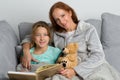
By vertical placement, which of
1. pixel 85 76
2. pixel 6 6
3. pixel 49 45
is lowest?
pixel 85 76

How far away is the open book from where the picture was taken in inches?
62.7

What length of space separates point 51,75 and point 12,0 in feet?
3.33

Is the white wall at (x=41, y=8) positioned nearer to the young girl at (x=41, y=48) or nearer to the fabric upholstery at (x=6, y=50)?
the fabric upholstery at (x=6, y=50)

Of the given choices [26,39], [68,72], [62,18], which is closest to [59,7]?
[62,18]

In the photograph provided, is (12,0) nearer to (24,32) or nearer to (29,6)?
(29,6)

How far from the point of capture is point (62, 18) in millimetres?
1896

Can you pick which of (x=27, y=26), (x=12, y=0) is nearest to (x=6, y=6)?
(x=12, y=0)

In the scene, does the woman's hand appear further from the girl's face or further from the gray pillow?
the gray pillow

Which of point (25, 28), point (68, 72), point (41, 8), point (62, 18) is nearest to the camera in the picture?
point (68, 72)

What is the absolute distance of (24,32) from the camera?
2.21 meters

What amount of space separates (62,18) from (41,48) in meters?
0.29

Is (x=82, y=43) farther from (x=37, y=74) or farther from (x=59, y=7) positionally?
(x=37, y=74)

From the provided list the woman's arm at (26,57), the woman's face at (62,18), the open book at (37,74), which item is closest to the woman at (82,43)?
the woman's face at (62,18)

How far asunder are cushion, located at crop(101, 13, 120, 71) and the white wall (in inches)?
11.0
